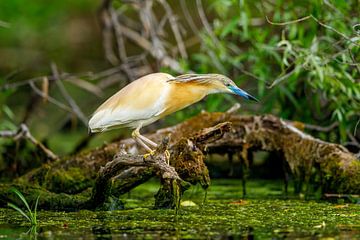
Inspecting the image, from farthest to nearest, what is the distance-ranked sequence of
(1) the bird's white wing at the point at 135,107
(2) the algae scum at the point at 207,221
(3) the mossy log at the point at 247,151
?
(3) the mossy log at the point at 247,151
(1) the bird's white wing at the point at 135,107
(2) the algae scum at the point at 207,221

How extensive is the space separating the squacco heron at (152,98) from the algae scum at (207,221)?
53 centimetres

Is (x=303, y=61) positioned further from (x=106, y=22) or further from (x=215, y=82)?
(x=106, y=22)

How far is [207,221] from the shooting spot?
4844mm

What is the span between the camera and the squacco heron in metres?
5.07

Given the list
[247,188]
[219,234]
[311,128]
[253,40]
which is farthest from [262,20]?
[219,234]

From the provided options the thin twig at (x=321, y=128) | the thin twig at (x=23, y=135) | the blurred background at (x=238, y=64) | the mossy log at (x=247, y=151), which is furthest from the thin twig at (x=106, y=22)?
the thin twig at (x=321, y=128)

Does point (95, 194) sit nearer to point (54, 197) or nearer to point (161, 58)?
point (54, 197)

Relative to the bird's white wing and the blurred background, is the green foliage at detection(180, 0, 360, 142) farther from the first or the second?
the bird's white wing

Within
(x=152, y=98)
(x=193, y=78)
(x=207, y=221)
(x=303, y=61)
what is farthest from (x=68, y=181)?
(x=303, y=61)

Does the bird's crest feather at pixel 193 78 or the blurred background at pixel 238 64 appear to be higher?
the blurred background at pixel 238 64

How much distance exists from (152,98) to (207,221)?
84 cm

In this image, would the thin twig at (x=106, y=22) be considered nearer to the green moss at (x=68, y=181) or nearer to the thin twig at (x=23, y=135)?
the thin twig at (x=23, y=135)

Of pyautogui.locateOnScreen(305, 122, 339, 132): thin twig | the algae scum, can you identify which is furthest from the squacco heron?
pyautogui.locateOnScreen(305, 122, 339, 132): thin twig

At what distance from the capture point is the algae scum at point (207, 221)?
4.36 meters
